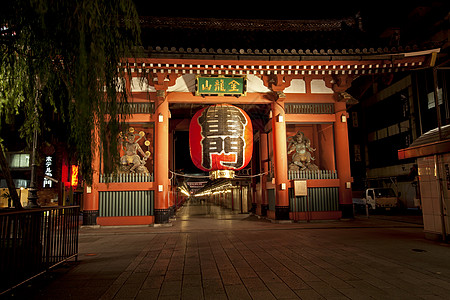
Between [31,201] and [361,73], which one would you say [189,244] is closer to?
[31,201]

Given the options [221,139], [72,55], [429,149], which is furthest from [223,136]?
[72,55]

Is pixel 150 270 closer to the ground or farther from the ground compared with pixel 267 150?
Answer: closer to the ground

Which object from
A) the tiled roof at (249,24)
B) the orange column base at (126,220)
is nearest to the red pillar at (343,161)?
the tiled roof at (249,24)

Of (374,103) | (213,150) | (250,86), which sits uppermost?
(374,103)

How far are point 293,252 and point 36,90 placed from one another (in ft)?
20.6

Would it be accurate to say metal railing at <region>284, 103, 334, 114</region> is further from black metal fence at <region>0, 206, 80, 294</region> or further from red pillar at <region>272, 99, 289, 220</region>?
black metal fence at <region>0, 206, 80, 294</region>

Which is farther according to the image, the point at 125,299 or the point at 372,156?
the point at 372,156

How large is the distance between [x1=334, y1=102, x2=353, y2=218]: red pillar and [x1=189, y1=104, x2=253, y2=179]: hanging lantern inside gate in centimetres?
437

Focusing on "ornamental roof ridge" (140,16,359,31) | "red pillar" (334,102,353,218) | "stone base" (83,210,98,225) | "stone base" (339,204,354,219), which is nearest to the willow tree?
"stone base" (83,210,98,225)

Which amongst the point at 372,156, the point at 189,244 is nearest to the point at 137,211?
the point at 189,244

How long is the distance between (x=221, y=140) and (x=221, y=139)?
1.6 inches

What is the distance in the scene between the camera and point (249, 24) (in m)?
15.9

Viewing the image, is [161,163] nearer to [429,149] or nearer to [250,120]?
[250,120]

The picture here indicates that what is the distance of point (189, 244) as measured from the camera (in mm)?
7973
